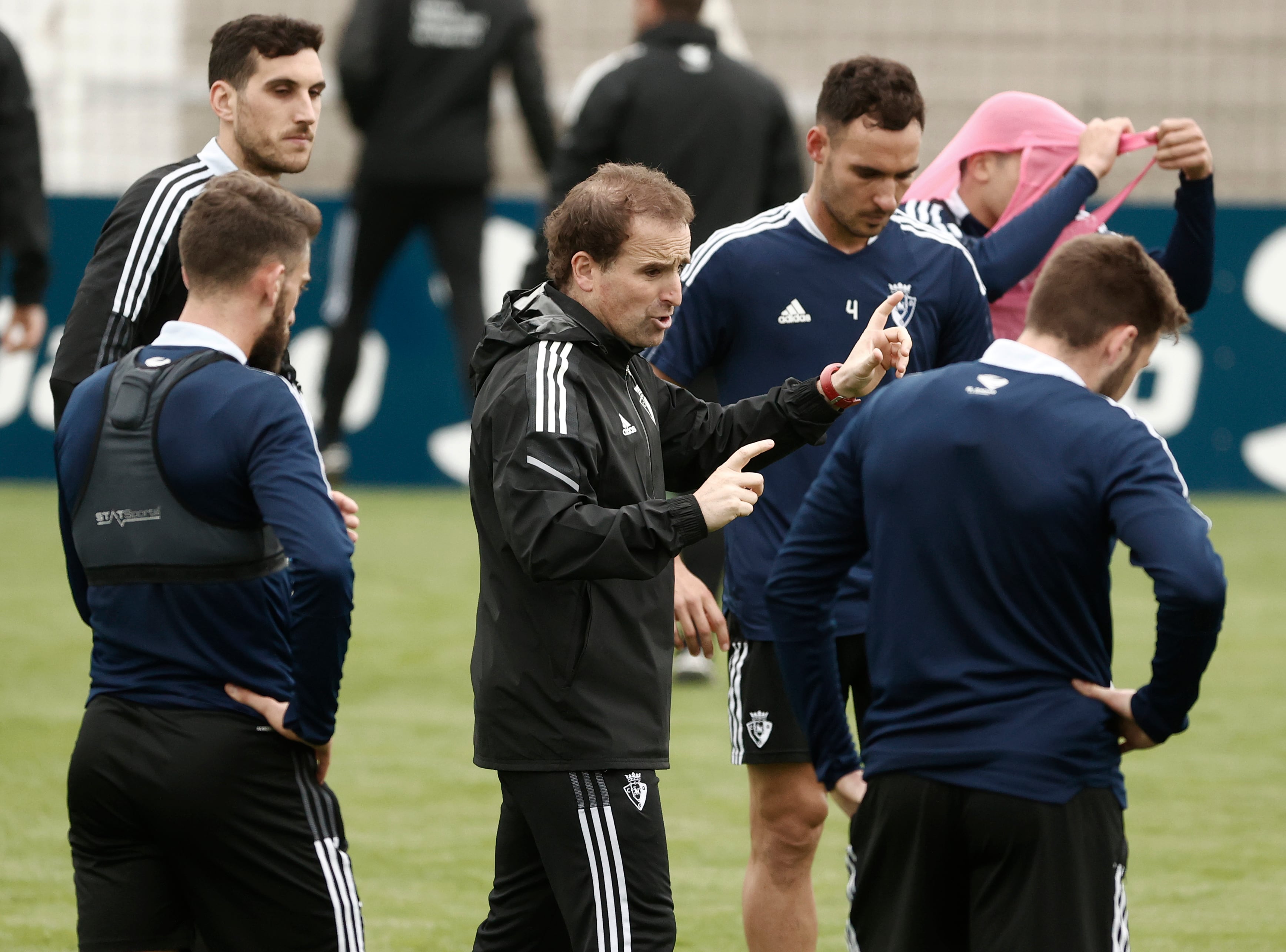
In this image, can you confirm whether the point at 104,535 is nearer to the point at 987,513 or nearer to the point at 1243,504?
the point at 987,513

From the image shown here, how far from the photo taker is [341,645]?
10.7 ft

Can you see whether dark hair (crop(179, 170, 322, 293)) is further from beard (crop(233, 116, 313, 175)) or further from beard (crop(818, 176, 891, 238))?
beard (crop(818, 176, 891, 238))

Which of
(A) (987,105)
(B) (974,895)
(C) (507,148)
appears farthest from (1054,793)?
(C) (507,148)

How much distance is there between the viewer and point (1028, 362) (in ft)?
10.2

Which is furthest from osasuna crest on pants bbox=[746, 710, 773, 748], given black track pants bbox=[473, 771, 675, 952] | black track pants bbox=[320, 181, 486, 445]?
black track pants bbox=[320, 181, 486, 445]

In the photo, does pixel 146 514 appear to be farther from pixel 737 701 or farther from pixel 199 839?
pixel 737 701

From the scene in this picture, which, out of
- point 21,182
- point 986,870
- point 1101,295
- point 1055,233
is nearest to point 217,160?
point 1055,233

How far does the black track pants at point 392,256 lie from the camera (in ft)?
31.1

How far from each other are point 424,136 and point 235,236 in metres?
6.42

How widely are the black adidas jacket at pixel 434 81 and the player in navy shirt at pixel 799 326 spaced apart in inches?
207

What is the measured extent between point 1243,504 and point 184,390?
935 cm

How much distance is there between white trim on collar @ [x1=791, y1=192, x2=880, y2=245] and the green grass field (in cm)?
175

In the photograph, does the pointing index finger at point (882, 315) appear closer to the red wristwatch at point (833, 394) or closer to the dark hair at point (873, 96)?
the red wristwatch at point (833, 394)

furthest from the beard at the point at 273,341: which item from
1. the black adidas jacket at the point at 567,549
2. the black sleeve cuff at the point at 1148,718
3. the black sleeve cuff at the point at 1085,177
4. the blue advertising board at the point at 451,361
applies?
the blue advertising board at the point at 451,361
